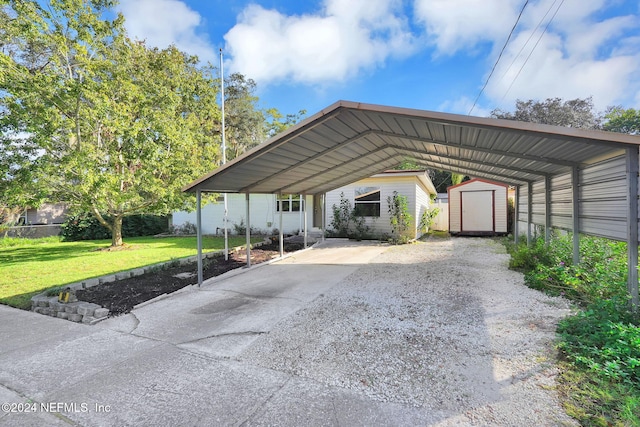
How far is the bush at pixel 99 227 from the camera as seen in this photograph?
15453mm

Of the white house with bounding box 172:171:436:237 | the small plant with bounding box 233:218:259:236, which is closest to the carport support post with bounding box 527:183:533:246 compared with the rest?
the white house with bounding box 172:171:436:237

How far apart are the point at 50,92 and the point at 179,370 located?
336 inches

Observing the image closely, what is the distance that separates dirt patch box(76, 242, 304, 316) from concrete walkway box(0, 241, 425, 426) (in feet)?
1.86

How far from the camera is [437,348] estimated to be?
322 cm

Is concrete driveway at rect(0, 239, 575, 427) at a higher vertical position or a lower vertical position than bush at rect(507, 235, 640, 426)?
lower

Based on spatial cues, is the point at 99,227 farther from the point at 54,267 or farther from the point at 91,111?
Answer: the point at 91,111

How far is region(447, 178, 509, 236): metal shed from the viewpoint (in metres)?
14.8

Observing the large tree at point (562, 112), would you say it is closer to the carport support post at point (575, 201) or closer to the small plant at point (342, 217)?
the small plant at point (342, 217)

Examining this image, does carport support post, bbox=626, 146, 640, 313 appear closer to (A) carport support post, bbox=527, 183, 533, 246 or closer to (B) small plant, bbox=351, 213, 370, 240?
(A) carport support post, bbox=527, 183, 533, 246

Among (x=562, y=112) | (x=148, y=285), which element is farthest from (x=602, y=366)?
(x=562, y=112)

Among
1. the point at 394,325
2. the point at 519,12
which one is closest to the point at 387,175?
the point at 519,12

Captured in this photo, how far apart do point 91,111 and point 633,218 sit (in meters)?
11.5

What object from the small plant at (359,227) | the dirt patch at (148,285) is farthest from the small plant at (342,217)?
the dirt patch at (148,285)

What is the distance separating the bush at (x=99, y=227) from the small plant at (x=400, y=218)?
14.1m
